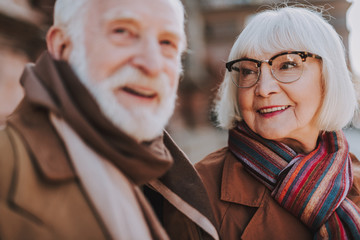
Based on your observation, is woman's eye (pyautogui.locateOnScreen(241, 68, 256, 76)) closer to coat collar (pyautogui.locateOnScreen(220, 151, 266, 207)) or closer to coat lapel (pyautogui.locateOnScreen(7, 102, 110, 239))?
coat collar (pyautogui.locateOnScreen(220, 151, 266, 207))

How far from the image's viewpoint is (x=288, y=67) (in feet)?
6.89

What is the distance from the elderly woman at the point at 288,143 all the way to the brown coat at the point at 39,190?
112 cm

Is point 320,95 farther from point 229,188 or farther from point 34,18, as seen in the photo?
point 34,18

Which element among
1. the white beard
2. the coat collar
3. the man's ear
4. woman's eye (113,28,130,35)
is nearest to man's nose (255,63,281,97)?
the coat collar

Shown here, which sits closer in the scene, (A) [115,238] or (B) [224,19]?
(A) [115,238]

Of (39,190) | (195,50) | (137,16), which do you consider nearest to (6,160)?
(39,190)

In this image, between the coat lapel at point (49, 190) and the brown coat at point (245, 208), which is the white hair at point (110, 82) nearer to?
the coat lapel at point (49, 190)

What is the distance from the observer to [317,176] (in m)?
2.06

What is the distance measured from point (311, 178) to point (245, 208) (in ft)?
1.52

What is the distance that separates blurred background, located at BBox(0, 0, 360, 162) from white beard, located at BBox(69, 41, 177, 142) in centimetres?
83

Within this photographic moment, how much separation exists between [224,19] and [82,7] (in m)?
25.8

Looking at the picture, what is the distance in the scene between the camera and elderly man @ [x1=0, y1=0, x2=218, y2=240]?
43.3 inches

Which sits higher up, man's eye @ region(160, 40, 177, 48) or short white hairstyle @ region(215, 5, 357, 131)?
man's eye @ region(160, 40, 177, 48)

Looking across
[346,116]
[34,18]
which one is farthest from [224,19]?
[346,116]
